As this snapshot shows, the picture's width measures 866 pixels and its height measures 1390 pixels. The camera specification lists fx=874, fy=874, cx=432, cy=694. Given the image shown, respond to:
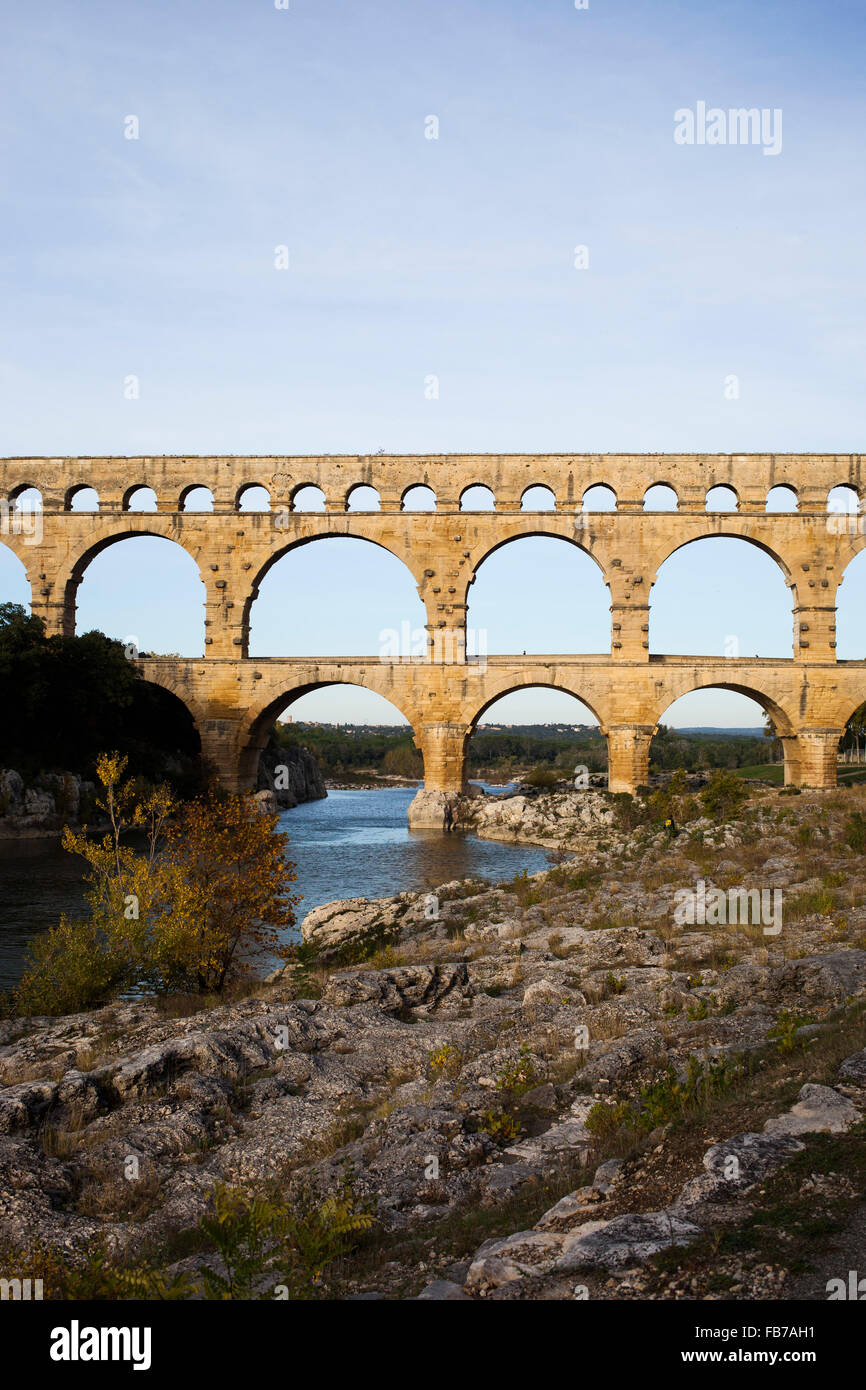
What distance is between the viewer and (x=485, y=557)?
34.6 meters

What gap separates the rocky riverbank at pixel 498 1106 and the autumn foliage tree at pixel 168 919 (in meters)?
0.87

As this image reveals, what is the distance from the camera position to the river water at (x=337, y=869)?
17.4 m

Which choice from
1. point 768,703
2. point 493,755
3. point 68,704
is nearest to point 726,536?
point 768,703

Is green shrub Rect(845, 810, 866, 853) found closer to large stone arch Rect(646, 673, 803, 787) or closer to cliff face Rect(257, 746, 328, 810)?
large stone arch Rect(646, 673, 803, 787)

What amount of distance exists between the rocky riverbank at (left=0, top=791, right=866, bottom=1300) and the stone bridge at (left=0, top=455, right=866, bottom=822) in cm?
2167

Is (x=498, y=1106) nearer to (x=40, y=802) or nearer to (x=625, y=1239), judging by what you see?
(x=625, y=1239)

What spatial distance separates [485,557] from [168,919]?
83.5 ft

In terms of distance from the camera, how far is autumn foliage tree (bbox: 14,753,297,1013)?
10.9 m

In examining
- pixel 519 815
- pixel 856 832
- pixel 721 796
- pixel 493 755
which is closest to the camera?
pixel 856 832

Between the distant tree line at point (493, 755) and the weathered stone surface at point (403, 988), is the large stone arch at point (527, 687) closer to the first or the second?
the weathered stone surface at point (403, 988)

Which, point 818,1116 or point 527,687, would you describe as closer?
point 818,1116

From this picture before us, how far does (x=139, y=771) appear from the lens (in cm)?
3334

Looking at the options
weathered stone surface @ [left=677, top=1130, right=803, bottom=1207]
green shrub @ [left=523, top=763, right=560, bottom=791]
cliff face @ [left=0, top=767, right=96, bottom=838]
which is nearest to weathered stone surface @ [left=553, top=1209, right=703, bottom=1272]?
weathered stone surface @ [left=677, top=1130, right=803, bottom=1207]
